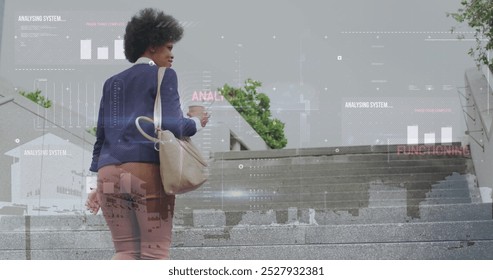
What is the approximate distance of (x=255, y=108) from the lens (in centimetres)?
399

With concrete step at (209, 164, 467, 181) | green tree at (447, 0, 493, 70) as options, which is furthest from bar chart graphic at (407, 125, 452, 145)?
green tree at (447, 0, 493, 70)

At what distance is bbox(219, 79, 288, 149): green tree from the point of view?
12.9 feet

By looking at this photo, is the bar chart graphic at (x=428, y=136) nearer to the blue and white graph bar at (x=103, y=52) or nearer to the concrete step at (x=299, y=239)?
the concrete step at (x=299, y=239)

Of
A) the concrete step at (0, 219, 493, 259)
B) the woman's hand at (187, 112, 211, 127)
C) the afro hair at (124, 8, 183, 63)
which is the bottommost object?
the concrete step at (0, 219, 493, 259)

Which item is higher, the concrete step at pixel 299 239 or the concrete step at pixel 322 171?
the concrete step at pixel 322 171

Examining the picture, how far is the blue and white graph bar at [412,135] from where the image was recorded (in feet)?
12.7

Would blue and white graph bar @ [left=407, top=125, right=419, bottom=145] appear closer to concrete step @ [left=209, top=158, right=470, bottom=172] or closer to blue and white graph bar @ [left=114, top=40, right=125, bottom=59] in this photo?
concrete step @ [left=209, top=158, right=470, bottom=172]

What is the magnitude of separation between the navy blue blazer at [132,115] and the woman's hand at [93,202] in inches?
5.9

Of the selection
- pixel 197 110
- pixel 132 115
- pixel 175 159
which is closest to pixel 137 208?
pixel 175 159

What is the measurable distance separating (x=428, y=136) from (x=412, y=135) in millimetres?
76

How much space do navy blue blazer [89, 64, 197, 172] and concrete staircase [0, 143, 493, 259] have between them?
29cm

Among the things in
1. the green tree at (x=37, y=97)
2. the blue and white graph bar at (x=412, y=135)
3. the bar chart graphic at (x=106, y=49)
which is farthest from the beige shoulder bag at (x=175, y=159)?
the blue and white graph bar at (x=412, y=135)

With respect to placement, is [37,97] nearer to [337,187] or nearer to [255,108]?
[255,108]

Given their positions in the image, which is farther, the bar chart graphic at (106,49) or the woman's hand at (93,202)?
the woman's hand at (93,202)
